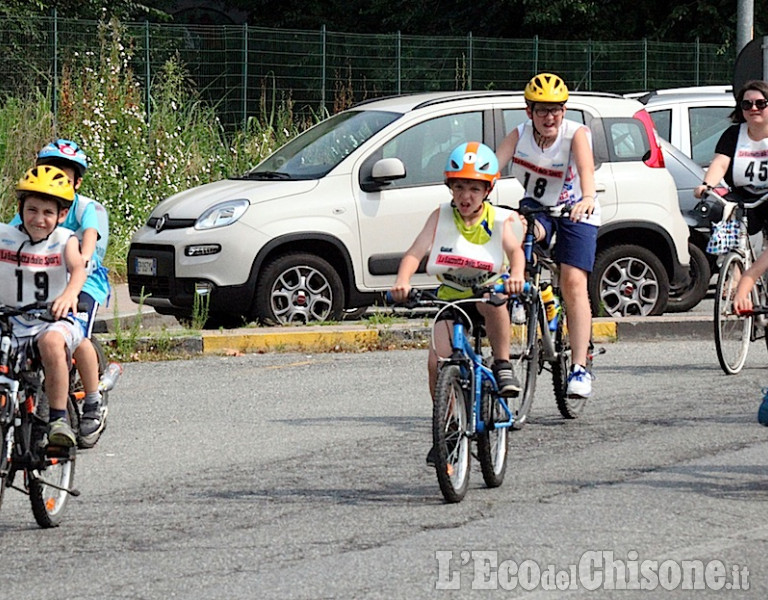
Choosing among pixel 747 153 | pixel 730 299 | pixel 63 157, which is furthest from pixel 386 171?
pixel 63 157

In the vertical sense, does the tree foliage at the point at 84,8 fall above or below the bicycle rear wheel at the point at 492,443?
above

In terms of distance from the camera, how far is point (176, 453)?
28.0 feet

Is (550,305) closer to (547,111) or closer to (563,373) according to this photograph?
(563,373)

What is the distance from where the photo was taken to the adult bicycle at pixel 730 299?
10.8 meters

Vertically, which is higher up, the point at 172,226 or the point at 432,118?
the point at 432,118

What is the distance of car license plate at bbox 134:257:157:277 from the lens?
13211mm

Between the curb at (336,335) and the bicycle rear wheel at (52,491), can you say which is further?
the curb at (336,335)

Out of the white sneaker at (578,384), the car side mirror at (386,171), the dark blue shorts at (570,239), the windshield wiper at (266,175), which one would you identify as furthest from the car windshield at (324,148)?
the white sneaker at (578,384)

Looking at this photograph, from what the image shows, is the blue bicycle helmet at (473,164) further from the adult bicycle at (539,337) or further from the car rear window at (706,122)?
the car rear window at (706,122)

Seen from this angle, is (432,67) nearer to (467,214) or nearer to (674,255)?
(674,255)

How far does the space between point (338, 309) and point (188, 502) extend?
6012 millimetres

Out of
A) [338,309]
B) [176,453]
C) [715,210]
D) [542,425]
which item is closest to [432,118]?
[338,309]

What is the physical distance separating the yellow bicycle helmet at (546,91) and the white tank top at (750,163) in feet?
6.67

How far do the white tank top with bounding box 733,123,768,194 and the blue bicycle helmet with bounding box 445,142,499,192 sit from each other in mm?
3476
